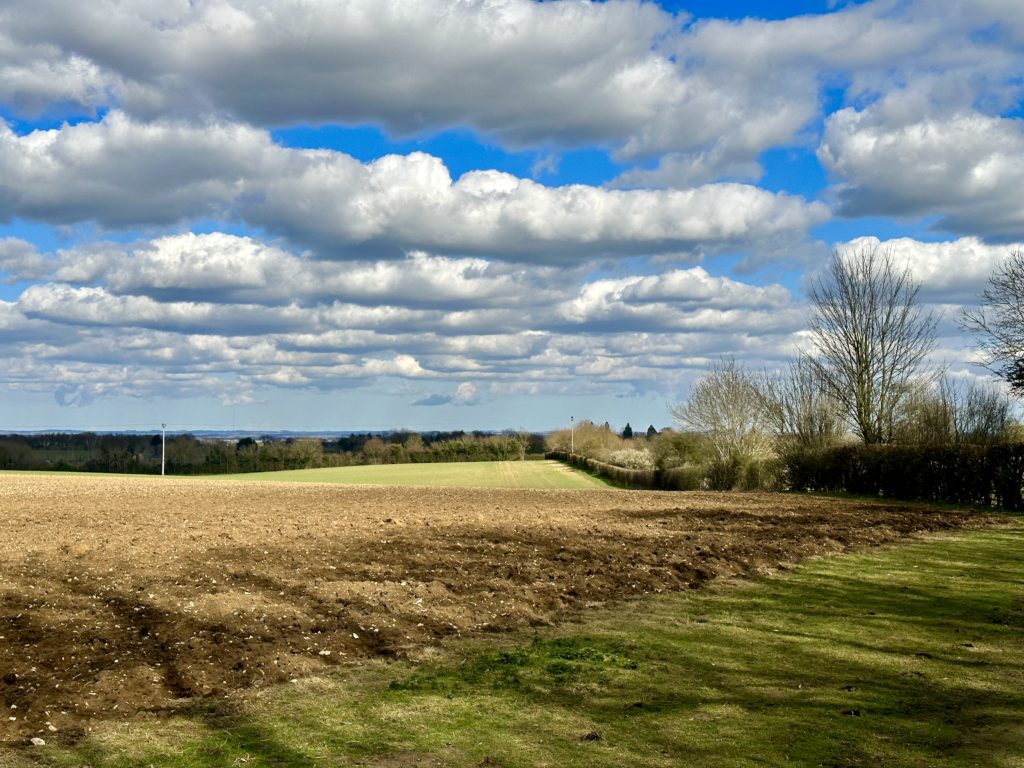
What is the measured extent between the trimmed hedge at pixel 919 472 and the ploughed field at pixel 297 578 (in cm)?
261

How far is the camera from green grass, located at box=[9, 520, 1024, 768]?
6055mm

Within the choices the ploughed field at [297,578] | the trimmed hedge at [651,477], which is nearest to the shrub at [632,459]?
the trimmed hedge at [651,477]

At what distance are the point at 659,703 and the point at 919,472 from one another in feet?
86.5

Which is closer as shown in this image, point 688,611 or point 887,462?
point 688,611

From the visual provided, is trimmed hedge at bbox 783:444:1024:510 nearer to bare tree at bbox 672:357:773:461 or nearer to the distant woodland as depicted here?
bare tree at bbox 672:357:773:461

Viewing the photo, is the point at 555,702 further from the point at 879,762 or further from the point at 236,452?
the point at 236,452

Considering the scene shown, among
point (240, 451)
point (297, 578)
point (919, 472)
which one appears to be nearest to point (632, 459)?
point (919, 472)

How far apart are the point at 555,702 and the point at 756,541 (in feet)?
36.7

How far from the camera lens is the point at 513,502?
98.7ft

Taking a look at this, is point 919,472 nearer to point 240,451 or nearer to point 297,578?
point 297,578

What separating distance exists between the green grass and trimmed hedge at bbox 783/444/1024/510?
17.6 metres

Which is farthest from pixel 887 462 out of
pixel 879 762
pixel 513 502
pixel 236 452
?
pixel 236 452

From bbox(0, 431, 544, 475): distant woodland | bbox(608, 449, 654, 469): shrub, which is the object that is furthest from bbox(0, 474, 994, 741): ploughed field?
bbox(0, 431, 544, 475): distant woodland

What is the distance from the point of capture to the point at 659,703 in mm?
7160
